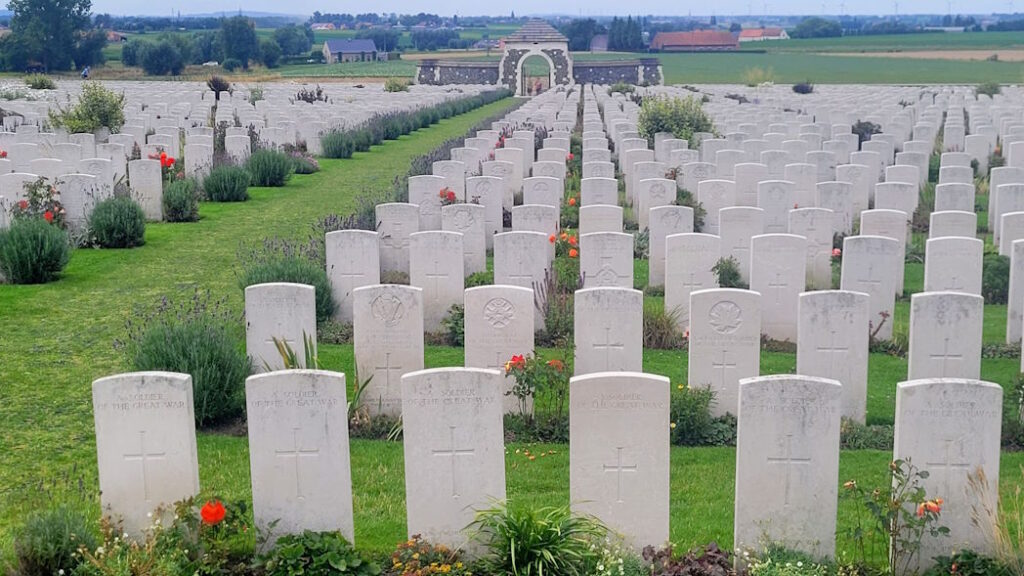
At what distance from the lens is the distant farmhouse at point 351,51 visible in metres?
109

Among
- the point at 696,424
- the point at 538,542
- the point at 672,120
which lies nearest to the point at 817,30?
the point at 672,120

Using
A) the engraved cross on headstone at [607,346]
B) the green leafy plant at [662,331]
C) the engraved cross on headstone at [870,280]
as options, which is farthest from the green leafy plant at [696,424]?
the engraved cross on headstone at [870,280]

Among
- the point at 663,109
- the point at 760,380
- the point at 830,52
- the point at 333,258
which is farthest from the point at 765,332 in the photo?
the point at 830,52

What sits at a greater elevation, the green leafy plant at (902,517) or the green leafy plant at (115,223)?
the green leafy plant at (115,223)

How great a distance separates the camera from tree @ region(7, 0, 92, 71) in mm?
74188

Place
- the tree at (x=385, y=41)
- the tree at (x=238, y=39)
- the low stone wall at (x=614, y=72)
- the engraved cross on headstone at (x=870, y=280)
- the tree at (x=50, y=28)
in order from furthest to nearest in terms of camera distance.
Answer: the tree at (x=385, y=41) → the tree at (x=238, y=39) → the tree at (x=50, y=28) → the low stone wall at (x=614, y=72) → the engraved cross on headstone at (x=870, y=280)

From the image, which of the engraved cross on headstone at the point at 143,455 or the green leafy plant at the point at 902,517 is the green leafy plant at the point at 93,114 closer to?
the engraved cross on headstone at the point at 143,455

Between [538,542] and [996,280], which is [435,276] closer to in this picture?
[538,542]

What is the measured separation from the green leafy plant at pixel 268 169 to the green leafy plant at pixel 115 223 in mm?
5944

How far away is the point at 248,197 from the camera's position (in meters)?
19.2

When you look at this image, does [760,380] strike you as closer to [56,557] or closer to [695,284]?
[56,557]

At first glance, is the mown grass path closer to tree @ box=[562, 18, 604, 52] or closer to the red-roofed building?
tree @ box=[562, 18, 604, 52]

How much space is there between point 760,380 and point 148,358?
Answer: 4379mm

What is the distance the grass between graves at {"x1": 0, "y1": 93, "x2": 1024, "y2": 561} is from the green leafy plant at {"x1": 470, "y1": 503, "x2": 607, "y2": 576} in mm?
681
